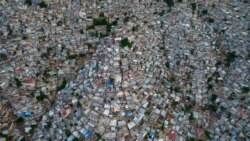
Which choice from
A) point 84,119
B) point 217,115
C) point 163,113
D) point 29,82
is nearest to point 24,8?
point 29,82

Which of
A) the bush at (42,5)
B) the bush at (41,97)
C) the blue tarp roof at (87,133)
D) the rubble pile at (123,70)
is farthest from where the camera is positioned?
the bush at (42,5)

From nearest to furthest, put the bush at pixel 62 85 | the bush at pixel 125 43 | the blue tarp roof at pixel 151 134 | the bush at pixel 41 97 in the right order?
the blue tarp roof at pixel 151 134 < the bush at pixel 41 97 < the bush at pixel 62 85 < the bush at pixel 125 43

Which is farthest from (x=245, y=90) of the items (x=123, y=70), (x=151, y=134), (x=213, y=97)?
(x=123, y=70)

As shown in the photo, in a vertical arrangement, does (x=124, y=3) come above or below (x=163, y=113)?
above

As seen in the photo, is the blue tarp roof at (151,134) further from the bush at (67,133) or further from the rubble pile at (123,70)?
the bush at (67,133)

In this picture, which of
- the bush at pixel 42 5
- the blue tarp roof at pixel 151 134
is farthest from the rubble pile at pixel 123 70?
the bush at pixel 42 5

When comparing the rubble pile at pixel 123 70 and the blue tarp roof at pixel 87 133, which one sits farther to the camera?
the rubble pile at pixel 123 70

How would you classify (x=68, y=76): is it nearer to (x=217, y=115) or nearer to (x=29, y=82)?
(x=29, y=82)

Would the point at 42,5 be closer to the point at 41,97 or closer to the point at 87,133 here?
the point at 41,97

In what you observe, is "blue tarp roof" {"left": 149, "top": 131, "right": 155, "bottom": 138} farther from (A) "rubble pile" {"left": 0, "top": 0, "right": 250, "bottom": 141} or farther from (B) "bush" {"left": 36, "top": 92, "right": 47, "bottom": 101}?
(B) "bush" {"left": 36, "top": 92, "right": 47, "bottom": 101}

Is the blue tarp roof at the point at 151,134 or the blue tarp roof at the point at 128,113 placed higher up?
the blue tarp roof at the point at 128,113

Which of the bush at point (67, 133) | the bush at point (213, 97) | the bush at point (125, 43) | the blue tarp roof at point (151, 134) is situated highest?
the bush at point (125, 43)
